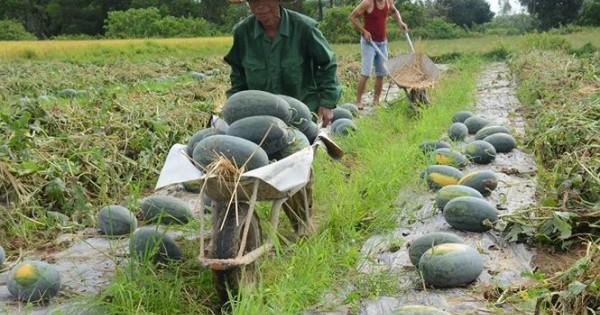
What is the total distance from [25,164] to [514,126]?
19.0 ft

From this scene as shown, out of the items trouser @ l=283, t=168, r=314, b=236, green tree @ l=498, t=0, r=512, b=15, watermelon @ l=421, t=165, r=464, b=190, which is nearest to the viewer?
trouser @ l=283, t=168, r=314, b=236

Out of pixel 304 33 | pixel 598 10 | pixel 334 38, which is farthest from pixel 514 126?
pixel 598 10

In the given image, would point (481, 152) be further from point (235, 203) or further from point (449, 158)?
point (235, 203)

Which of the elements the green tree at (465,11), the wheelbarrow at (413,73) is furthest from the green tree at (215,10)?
the wheelbarrow at (413,73)

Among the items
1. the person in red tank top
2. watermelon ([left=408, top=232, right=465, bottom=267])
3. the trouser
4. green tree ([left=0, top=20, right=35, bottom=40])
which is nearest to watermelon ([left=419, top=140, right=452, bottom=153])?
the trouser

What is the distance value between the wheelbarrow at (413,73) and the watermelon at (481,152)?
10.6 ft

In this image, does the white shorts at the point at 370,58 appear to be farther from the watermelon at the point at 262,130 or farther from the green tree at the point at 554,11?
the green tree at the point at 554,11

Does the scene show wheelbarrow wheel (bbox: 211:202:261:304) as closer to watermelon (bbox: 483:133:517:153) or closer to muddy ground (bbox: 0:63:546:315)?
muddy ground (bbox: 0:63:546:315)

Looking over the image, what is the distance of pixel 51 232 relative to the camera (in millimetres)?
4477

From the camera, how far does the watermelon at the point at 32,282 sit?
3.29 m

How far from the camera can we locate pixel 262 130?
128 inches

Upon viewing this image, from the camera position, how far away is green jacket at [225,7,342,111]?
4.21 metres

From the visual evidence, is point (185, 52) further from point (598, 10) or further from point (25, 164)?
Answer: point (598, 10)

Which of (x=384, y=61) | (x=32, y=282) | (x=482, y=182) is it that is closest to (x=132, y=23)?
(x=384, y=61)
